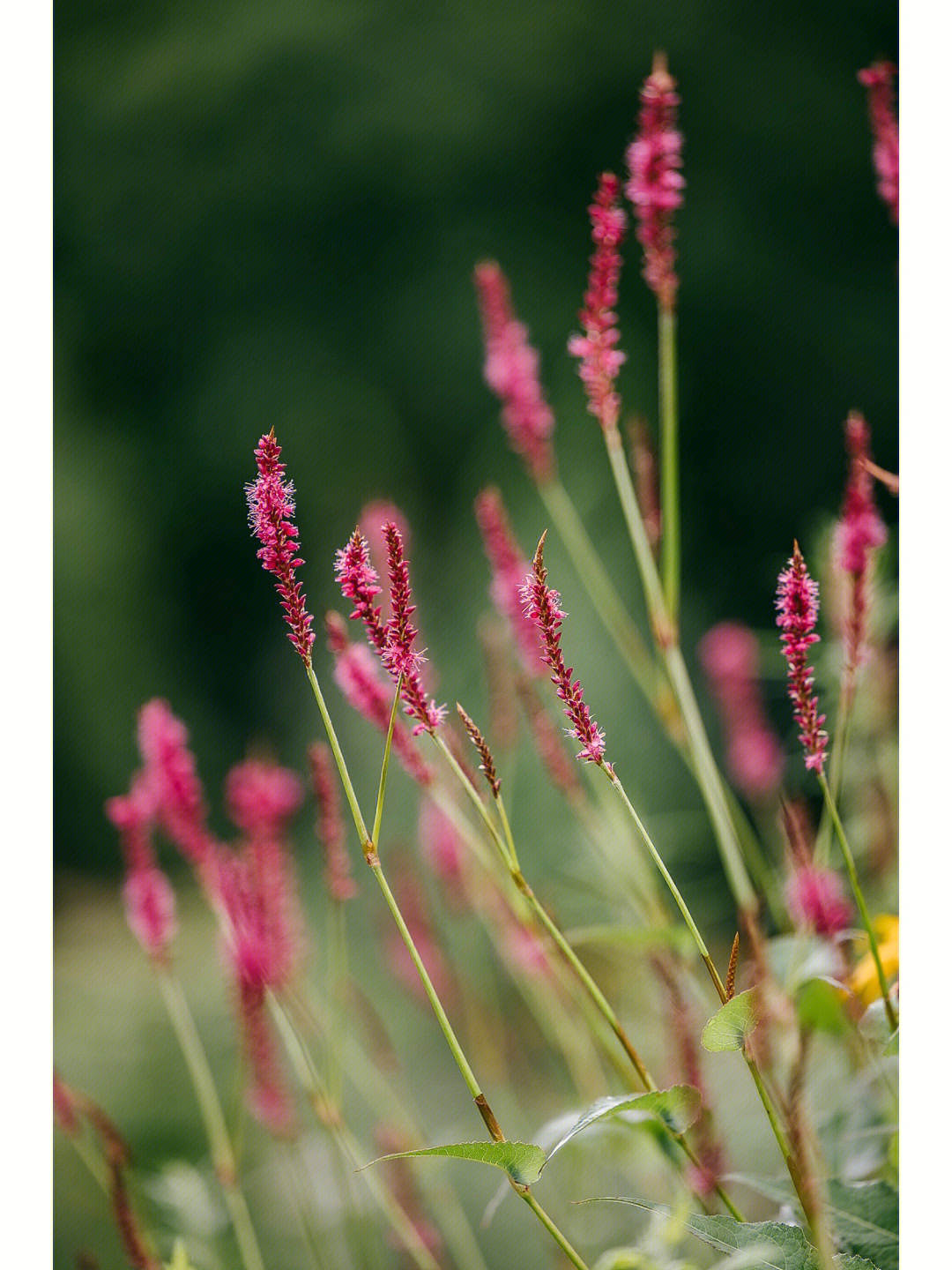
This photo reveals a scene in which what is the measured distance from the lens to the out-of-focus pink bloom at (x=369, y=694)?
386 mm

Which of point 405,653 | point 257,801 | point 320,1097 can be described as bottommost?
point 320,1097

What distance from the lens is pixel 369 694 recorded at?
1.28ft

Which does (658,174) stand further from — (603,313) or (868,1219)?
(868,1219)

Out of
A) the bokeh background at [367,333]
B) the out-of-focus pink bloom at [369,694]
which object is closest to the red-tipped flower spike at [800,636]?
the out-of-focus pink bloom at [369,694]

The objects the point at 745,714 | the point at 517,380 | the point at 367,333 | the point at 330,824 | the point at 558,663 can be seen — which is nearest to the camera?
the point at 558,663

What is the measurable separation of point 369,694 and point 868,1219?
0.25 meters

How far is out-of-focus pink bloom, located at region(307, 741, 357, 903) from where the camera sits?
39 cm

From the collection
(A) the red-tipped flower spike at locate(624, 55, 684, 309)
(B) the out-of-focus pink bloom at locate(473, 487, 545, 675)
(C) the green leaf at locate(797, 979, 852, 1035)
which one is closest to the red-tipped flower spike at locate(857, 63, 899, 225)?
(A) the red-tipped flower spike at locate(624, 55, 684, 309)

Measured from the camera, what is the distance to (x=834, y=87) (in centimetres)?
68

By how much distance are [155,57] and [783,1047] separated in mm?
715

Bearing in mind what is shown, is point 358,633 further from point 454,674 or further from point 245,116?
point 245,116

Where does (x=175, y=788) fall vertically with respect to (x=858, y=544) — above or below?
below

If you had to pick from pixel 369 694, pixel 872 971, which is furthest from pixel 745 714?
pixel 369 694

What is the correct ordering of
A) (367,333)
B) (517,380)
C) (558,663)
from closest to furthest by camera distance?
(558,663) → (517,380) → (367,333)
